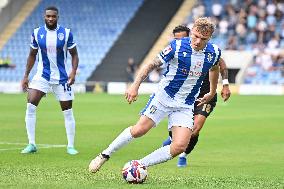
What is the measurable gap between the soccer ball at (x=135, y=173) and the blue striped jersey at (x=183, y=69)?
0.95 m

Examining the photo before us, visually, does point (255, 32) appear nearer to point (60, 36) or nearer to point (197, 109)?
point (60, 36)

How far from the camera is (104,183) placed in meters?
10.0

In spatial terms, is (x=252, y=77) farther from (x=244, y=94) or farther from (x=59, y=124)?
(x=59, y=124)

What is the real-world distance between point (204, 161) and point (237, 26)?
101 feet

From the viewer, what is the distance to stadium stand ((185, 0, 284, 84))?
42281mm

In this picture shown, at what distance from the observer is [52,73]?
14602 millimetres

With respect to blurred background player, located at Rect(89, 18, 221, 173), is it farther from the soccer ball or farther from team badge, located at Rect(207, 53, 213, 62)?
the soccer ball

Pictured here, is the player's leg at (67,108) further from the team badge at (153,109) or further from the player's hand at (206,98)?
A: the team badge at (153,109)

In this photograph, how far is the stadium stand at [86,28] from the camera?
4747cm

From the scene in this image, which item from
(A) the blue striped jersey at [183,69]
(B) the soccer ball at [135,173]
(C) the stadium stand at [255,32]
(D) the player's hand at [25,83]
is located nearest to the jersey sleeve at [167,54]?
(A) the blue striped jersey at [183,69]

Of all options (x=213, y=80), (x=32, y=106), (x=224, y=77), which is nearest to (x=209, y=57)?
(x=213, y=80)

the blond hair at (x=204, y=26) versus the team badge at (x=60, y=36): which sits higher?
the blond hair at (x=204, y=26)

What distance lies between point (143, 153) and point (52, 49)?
231cm

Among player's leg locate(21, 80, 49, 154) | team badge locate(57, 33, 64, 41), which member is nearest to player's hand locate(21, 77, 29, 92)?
player's leg locate(21, 80, 49, 154)
